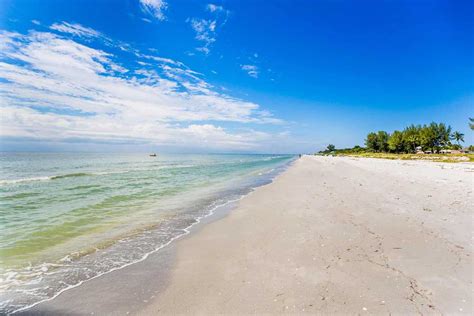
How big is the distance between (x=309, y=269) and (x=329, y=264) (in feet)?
2.00

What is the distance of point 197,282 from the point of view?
5523 mm

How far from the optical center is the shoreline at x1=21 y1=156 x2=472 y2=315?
4.56 m

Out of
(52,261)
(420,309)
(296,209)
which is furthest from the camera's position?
(296,209)

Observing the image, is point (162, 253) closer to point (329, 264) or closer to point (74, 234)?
point (74, 234)

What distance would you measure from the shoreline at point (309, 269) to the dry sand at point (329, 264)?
0.02 meters

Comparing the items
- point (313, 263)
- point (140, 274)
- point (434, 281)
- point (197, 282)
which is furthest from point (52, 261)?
point (434, 281)

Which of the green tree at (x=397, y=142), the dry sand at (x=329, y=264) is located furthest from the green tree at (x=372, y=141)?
the dry sand at (x=329, y=264)

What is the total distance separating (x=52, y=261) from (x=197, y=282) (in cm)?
464

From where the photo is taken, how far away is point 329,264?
609 cm

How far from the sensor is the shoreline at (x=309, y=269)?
15.0ft

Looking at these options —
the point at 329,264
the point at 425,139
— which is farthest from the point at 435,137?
the point at 329,264

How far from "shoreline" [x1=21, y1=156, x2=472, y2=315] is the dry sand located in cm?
2

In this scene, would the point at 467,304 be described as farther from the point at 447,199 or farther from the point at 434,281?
the point at 447,199

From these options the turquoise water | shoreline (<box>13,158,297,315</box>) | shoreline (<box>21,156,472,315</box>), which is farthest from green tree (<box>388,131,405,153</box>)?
shoreline (<box>13,158,297,315</box>)
